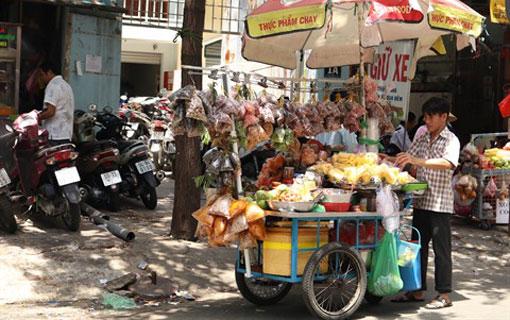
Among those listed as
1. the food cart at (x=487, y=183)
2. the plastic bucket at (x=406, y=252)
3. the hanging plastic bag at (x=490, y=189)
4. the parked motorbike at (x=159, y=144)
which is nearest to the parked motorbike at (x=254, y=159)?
the parked motorbike at (x=159, y=144)

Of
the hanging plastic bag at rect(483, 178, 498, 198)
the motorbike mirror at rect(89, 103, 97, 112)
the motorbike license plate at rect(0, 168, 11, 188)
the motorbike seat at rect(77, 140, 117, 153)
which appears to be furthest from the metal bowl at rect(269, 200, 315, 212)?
the motorbike mirror at rect(89, 103, 97, 112)

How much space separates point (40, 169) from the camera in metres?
7.73

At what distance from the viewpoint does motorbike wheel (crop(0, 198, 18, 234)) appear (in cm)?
751

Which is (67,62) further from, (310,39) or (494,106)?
(494,106)

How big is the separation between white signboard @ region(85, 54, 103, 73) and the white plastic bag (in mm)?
5879

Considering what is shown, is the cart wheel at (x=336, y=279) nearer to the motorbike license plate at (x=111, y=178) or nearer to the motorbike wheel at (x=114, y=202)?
the motorbike license plate at (x=111, y=178)

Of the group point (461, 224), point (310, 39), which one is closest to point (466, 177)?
→ point (461, 224)

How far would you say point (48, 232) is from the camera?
7875mm

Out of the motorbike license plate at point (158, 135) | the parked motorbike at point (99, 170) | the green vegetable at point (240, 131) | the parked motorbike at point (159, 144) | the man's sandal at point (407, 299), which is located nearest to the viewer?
the green vegetable at point (240, 131)

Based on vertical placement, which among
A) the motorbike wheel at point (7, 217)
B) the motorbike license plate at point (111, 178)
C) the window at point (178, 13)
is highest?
the window at point (178, 13)

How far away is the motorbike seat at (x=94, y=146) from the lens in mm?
8992

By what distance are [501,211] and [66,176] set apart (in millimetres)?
5799

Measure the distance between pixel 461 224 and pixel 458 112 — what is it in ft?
15.4

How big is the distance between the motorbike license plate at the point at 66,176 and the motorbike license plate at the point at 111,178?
3.59 ft
